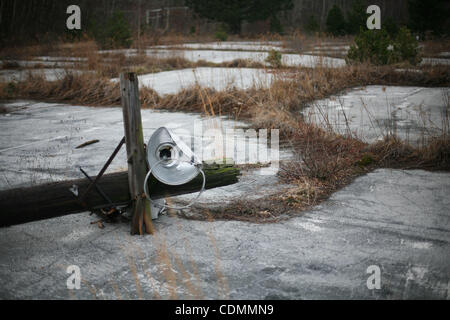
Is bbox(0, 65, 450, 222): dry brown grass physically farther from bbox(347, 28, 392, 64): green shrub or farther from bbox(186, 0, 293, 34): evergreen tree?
bbox(186, 0, 293, 34): evergreen tree

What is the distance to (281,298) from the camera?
6.90ft

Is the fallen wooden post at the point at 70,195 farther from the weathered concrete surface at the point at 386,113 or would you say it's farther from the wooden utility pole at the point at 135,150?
the weathered concrete surface at the point at 386,113

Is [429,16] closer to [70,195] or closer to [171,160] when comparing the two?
[171,160]

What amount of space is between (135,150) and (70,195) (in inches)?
20.7

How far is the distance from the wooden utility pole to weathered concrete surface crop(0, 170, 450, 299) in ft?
0.56

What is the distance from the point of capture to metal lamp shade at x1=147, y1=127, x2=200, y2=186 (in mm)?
2617

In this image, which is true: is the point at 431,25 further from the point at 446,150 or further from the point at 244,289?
the point at 244,289

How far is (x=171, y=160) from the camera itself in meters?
2.68

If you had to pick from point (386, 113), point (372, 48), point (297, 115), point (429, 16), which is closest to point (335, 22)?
point (429, 16)

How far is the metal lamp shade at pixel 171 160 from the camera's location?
8.59ft

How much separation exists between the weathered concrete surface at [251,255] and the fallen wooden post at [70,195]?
27cm

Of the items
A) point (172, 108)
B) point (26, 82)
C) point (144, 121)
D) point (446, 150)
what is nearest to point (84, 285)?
point (446, 150)

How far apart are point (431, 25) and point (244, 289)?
63.9 feet

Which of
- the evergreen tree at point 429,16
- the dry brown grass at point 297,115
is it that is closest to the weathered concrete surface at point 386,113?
the dry brown grass at point 297,115
